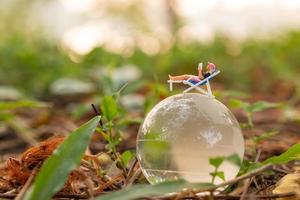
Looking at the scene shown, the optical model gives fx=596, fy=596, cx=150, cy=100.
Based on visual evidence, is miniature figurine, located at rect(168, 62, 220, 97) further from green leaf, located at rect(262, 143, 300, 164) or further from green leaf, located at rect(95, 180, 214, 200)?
green leaf, located at rect(95, 180, 214, 200)

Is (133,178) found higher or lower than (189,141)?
lower

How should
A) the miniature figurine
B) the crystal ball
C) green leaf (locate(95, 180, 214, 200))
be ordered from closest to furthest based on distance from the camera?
green leaf (locate(95, 180, 214, 200)), the crystal ball, the miniature figurine

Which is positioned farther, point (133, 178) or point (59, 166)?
point (133, 178)

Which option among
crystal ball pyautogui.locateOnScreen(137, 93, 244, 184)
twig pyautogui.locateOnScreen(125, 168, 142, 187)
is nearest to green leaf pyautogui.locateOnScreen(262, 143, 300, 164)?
crystal ball pyautogui.locateOnScreen(137, 93, 244, 184)

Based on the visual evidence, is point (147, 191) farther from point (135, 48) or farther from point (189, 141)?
point (135, 48)

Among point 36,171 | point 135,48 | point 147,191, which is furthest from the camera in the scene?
point 135,48

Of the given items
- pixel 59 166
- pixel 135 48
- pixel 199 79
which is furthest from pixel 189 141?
pixel 135 48

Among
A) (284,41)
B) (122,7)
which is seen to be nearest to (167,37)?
(284,41)
